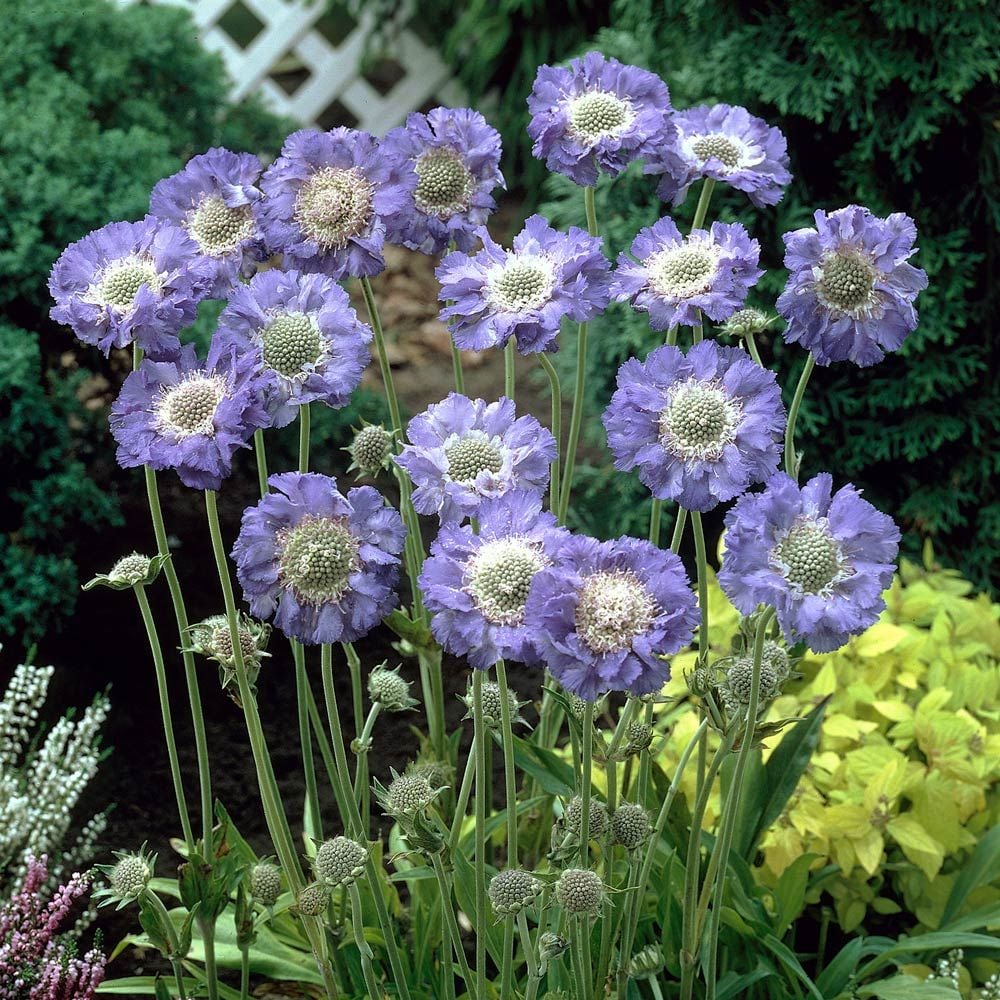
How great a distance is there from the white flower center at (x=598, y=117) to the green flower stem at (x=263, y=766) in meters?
0.68

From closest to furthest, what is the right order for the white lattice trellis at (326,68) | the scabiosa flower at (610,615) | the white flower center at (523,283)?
the scabiosa flower at (610,615) < the white flower center at (523,283) < the white lattice trellis at (326,68)

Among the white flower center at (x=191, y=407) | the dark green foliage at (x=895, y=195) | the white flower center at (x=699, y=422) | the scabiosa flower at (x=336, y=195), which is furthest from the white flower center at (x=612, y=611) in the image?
the dark green foliage at (x=895, y=195)

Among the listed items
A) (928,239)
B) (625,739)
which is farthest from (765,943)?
(928,239)

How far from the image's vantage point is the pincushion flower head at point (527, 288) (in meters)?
1.54

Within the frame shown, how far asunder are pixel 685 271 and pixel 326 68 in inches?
172

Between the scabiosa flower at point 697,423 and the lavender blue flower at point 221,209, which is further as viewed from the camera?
the lavender blue flower at point 221,209

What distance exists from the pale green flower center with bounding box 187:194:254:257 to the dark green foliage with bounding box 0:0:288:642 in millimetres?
1470

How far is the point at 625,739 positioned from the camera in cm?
173

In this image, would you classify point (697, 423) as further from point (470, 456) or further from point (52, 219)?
point (52, 219)

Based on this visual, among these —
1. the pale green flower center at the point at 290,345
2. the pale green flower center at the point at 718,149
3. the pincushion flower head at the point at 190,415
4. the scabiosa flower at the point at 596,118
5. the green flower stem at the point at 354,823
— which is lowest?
the green flower stem at the point at 354,823

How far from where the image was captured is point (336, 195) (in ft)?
5.35

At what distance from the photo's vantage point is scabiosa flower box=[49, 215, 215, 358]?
154 centimetres

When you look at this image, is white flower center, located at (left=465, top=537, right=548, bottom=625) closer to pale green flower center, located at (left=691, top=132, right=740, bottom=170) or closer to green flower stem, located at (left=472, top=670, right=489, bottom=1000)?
green flower stem, located at (left=472, top=670, right=489, bottom=1000)

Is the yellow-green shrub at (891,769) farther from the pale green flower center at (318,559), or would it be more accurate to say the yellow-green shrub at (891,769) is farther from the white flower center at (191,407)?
the white flower center at (191,407)
